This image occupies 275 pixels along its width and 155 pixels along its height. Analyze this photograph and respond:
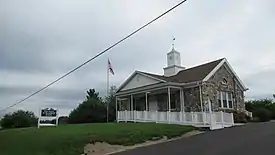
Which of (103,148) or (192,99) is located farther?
(192,99)

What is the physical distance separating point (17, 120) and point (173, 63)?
1843 centimetres

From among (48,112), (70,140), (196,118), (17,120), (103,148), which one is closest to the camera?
(103,148)

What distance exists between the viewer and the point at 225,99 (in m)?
26.3

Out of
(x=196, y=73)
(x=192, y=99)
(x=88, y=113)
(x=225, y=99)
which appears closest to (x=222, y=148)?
(x=192, y=99)

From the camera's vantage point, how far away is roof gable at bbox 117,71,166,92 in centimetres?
2741

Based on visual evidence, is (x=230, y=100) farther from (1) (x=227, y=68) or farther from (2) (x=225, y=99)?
(1) (x=227, y=68)

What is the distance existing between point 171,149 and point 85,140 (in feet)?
13.0

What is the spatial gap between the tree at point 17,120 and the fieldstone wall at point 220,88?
20.7 meters

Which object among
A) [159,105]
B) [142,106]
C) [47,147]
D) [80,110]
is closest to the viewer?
[47,147]

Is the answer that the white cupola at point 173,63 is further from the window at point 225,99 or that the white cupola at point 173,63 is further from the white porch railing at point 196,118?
the white porch railing at point 196,118

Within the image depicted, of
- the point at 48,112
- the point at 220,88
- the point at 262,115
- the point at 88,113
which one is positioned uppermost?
the point at 220,88

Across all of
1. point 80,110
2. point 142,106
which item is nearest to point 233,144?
point 142,106

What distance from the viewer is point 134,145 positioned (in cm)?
1422

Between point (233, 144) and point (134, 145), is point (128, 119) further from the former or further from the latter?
point (233, 144)
